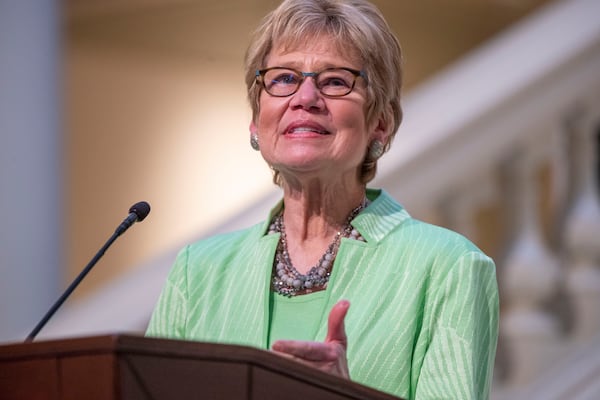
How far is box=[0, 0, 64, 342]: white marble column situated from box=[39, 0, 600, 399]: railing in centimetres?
60

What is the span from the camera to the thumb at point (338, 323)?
6.52 feet

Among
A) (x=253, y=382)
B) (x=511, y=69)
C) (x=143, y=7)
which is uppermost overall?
(x=143, y=7)

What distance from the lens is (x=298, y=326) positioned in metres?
2.27

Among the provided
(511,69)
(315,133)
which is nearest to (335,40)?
(315,133)

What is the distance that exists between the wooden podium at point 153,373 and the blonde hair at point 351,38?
1.93 feet

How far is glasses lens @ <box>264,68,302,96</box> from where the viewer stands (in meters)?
2.30

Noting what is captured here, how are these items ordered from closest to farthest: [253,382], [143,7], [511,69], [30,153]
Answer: [253,382]
[511,69]
[30,153]
[143,7]

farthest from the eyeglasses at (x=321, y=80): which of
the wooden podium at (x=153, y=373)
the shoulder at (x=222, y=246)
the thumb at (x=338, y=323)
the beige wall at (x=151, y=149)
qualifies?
the beige wall at (x=151, y=149)

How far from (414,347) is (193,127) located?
13.7 ft

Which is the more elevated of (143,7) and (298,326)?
(143,7)

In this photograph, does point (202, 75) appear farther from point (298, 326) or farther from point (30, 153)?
point (298, 326)

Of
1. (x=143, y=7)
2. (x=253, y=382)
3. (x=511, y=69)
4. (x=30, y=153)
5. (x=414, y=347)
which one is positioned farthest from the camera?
(x=143, y=7)

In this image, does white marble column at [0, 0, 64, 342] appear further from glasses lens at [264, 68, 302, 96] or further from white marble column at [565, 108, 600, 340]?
glasses lens at [264, 68, 302, 96]

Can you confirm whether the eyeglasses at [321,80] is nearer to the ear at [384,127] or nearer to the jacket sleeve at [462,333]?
the ear at [384,127]
